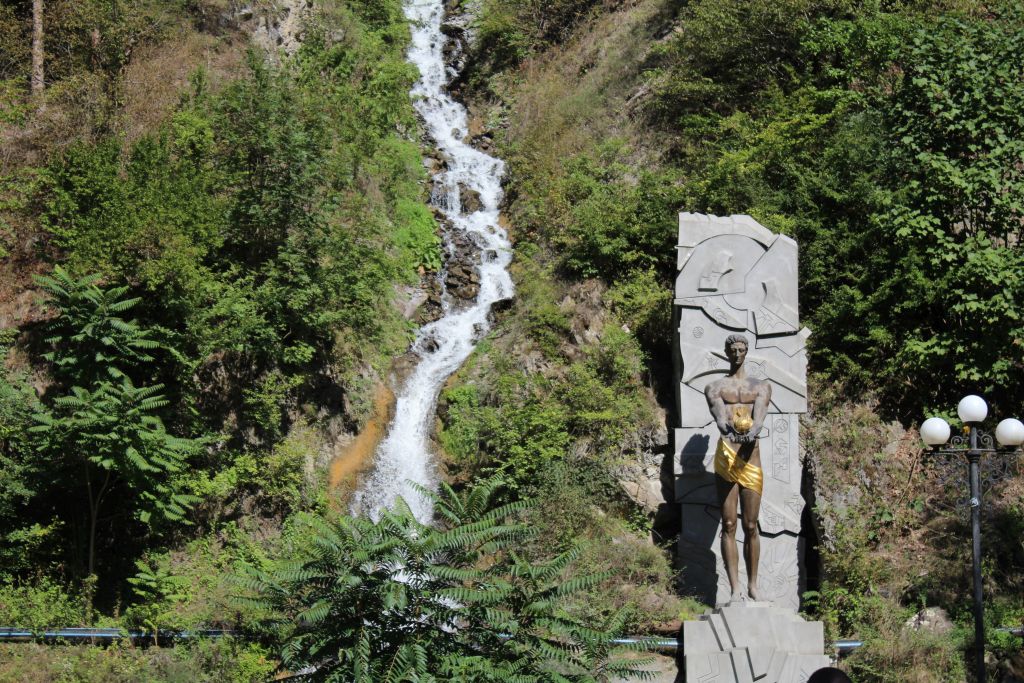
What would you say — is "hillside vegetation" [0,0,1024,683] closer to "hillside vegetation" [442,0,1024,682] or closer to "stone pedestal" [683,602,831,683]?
"hillside vegetation" [442,0,1024,682]

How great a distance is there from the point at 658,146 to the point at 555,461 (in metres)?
8.28

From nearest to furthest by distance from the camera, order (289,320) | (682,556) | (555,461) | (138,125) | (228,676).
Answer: (228,676) → (682,556) → (555,461) → (289,320) → (138,125)

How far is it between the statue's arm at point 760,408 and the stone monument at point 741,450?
0.04ft

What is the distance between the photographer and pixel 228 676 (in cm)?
1174

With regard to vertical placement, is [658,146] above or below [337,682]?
above

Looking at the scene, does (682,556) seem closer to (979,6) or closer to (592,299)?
(592,299)

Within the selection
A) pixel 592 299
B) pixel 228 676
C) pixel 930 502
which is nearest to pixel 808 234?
pixel 592 299

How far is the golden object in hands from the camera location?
12.1 m

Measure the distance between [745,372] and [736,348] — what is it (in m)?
1.83

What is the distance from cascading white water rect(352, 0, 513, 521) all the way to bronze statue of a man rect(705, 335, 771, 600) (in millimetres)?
4278

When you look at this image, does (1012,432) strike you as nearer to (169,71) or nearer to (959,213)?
(959,213)

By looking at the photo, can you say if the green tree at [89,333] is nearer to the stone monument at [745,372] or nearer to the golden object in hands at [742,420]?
the stone monument at [745,372]

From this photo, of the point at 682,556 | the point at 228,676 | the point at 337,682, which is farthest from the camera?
the point at 682,556

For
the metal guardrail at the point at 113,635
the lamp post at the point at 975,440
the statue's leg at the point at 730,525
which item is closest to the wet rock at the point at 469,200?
the statue's leg at the point at 730,525
